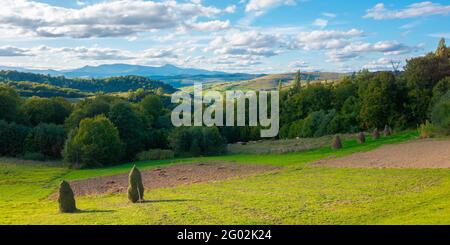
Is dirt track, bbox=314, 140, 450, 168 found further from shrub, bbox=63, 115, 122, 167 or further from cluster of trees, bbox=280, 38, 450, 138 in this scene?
shrub, bbox=63, 115, 122, 167

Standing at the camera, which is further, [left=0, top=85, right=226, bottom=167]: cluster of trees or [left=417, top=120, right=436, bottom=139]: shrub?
[left=0, top=85, right=226, bottom=167]: cluster of trees

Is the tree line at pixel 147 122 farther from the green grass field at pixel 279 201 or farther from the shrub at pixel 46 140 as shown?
the green grass field at pixel 279 201

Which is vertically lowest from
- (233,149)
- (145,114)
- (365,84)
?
(233,149)

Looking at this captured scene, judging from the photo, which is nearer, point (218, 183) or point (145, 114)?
point (218, 183)

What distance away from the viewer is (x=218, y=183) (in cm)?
3766

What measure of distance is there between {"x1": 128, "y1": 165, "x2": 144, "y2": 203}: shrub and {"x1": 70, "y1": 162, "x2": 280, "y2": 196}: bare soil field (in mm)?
7853

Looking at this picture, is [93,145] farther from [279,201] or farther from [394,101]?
[394,101]

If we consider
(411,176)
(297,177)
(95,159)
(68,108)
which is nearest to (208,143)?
(95,159)

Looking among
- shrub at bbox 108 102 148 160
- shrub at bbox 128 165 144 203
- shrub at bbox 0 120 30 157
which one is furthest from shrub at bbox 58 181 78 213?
shrub at bbox 0 120 30 157

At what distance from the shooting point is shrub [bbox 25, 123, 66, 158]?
73625 mm

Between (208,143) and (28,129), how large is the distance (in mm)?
29730

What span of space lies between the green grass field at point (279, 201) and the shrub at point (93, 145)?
67.7ft

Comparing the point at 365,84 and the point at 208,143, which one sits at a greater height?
the point at 365,84
